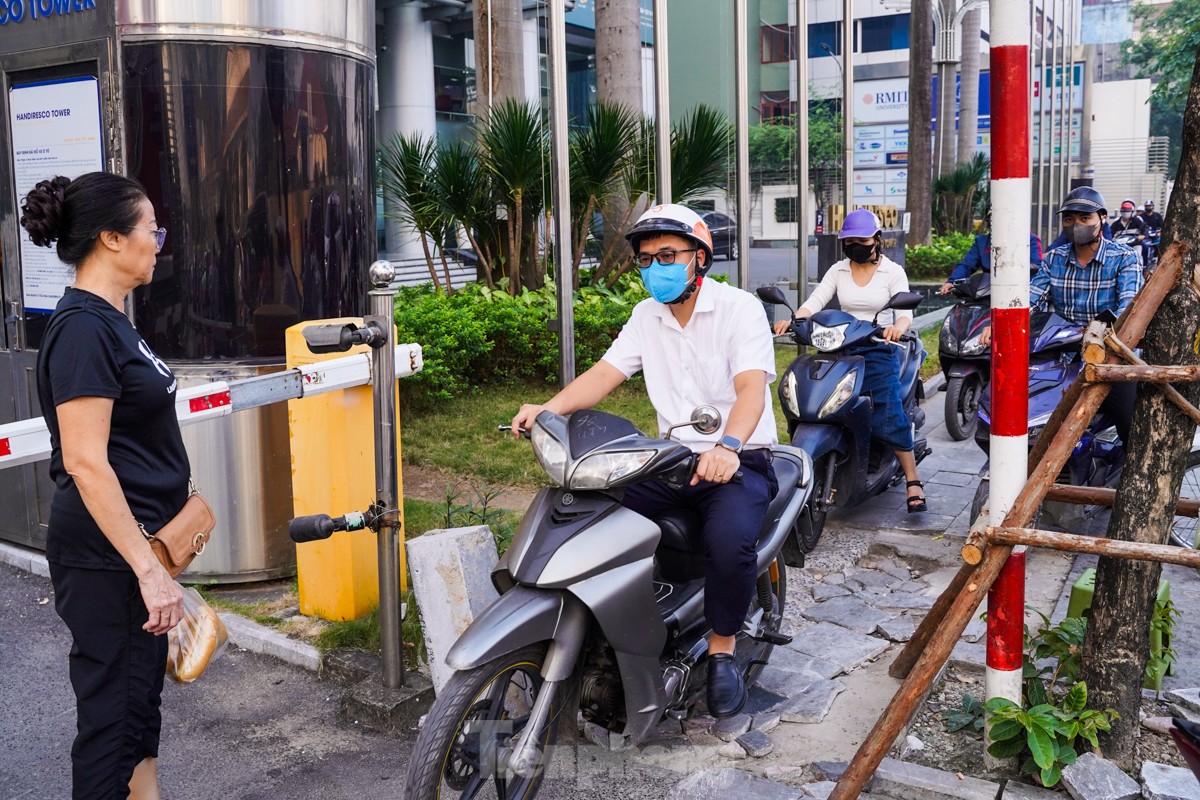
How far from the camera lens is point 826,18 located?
443 inches

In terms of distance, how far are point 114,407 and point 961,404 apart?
6615 millimetres

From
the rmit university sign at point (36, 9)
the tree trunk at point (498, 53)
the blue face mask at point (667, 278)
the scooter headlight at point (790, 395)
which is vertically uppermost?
the tree trunk at point (498, 53)

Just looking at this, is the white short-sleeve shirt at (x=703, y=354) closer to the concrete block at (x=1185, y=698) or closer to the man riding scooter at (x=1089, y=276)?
the concrete block at (x=1185, y=698)

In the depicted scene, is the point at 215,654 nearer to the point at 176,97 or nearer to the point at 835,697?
the point at 835,697

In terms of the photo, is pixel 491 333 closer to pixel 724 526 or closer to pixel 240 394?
pixel 240 394

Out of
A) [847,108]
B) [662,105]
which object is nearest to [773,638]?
[662,105]

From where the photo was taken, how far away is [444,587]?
13.1 feet

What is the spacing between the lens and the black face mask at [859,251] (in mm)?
6379

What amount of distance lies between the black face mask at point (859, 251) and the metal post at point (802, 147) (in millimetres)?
→ 4706

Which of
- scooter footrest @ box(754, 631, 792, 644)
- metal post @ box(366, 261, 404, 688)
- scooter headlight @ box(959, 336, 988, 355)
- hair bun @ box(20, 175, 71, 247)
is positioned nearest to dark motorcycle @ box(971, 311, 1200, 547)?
scooter headlight @ box(959, 336, 988, 355)

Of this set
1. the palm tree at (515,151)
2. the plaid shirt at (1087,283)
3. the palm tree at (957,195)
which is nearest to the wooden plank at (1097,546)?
the plaid shirt at (1087,283)

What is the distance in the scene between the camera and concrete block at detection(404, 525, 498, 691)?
13.0 ft

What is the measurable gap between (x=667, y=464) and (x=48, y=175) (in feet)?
12.3

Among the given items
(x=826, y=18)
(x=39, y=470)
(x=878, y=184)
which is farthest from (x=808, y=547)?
(x=878, y=184)
